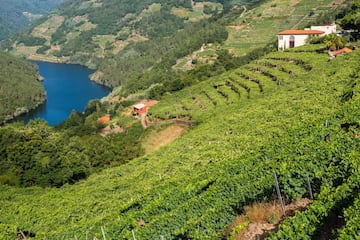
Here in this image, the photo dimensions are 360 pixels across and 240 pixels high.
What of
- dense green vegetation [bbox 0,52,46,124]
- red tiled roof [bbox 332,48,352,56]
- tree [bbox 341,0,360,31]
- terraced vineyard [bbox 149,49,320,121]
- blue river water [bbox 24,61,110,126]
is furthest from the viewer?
dense green vegetation [bbox 0,52,46,124]

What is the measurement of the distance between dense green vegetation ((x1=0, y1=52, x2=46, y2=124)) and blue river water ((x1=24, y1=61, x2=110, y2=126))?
3.95 m

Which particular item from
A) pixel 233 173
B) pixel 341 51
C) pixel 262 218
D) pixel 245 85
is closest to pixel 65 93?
A: pixel 245 85

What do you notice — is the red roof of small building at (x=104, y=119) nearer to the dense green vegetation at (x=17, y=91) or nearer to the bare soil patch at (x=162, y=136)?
the bare soil patch at (x=162, y=136)

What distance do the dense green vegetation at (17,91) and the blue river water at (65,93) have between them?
3.95 metres

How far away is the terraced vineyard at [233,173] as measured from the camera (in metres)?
13.8

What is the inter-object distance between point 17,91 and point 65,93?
666 inches

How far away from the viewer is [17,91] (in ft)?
486

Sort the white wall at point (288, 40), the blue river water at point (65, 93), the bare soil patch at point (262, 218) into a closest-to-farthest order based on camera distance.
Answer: the bare soil patch at point (262, 218) → the white wall at point (288, 40) → the blue river water at point (65, 93)

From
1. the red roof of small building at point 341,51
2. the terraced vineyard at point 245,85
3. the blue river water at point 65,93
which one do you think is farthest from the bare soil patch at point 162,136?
the blue river water at point 65,93

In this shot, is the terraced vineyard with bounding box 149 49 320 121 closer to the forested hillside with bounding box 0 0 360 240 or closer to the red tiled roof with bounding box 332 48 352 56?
the forested hillside with bounding box 0 0 360 240

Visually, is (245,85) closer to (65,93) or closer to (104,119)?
(104,119)

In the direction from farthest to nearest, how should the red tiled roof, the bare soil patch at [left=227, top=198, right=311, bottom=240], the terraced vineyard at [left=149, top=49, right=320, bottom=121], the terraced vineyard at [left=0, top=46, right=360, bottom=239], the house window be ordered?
1. the house window
2. the red tiled roof
3. the terraced vineyard at [left=149, top=49, right=320, bottom=121]
4. the terraced vineyard at [left=0, top=46, right=360, bottom=239]
5. the bare soil patch at [left=227, top=198, right=311, bottom=240]

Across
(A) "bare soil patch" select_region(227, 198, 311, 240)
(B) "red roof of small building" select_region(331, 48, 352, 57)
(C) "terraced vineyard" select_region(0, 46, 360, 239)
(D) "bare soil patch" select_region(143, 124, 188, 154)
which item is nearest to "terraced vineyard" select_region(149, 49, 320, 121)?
(C) "terraced vineyard" select_region(0, 46, 360, 239)

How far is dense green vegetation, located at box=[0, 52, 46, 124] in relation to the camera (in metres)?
134
